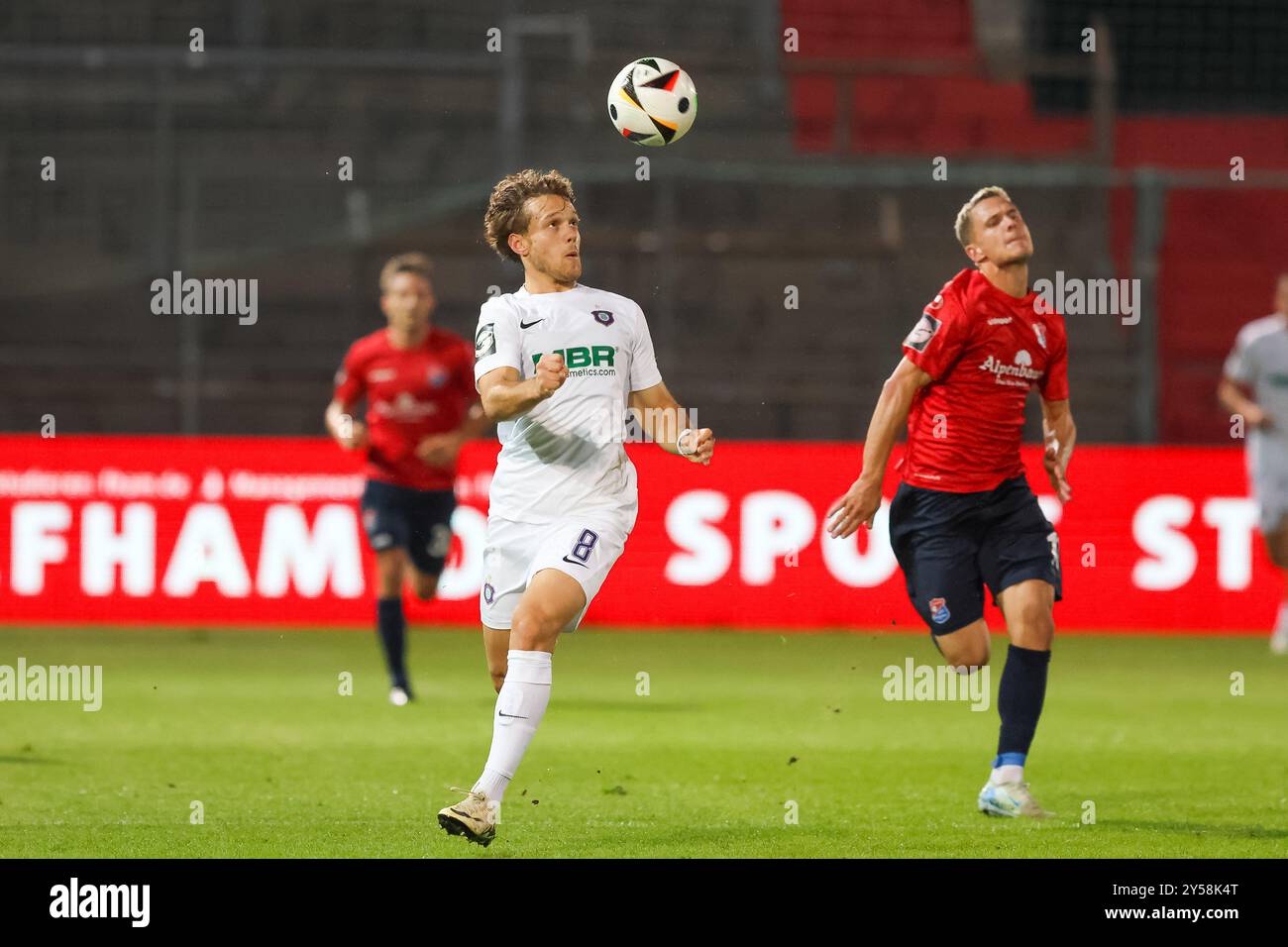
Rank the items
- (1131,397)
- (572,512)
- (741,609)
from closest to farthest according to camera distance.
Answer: (572,512) < (741,609) < (1131,397)

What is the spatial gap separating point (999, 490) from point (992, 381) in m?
0.40

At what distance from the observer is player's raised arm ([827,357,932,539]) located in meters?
6.86

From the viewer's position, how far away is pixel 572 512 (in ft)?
21.1

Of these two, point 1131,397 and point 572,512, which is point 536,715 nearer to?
point 572,512

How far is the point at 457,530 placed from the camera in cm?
1361

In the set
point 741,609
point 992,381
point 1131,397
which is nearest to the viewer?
point 992,381

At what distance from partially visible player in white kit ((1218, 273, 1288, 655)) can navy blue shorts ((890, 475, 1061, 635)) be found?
641 cm

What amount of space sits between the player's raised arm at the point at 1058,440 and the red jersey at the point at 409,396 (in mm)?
4088

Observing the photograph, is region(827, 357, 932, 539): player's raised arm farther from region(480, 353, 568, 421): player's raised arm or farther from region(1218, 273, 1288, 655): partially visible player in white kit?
region(1218, 273, 1288, 655): partially visible player in white kit

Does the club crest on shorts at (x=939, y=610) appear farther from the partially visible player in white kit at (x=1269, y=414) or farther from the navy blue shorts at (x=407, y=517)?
the partially visible player in white kit at (x=1269, y=414)

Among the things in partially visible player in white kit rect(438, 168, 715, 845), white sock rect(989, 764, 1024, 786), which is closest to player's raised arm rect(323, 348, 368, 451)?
partially visible player in white kit rect(438, 168, 715, 845)

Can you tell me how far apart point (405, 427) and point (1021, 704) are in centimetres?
462

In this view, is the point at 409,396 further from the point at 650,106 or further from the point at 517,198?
the point at 517,198
